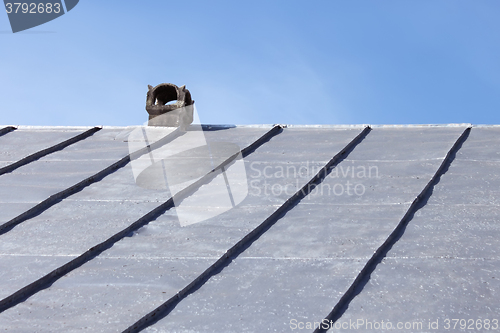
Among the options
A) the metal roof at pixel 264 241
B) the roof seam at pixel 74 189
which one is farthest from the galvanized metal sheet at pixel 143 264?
the roof seam at pixel 74 189

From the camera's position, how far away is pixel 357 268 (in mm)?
3502

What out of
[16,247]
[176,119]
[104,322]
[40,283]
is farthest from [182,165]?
[104,322]

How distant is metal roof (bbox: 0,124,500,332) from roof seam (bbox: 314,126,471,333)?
0.04 ft

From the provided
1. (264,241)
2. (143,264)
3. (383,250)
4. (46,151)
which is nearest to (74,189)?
(46,151)

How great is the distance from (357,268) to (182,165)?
3.00 m

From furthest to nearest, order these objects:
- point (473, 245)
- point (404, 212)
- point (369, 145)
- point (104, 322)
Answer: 1. point (369, 145)
2. point (404, 212)
3. point (473, 245)
4. point (104, 322)

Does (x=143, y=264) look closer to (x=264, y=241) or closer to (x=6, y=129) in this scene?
(x=264, y=241)

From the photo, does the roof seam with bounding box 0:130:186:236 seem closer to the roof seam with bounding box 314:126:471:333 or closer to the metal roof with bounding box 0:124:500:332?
the metal roof with bounding box 0:124:500:332

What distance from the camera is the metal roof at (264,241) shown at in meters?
Answer: 3.11

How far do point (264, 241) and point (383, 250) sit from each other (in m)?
0.91

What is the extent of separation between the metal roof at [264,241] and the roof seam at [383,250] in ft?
0.04

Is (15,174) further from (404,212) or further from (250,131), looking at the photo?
(404,212)

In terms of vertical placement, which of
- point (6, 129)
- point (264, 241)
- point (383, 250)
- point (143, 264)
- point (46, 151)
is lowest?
point (383, 250)

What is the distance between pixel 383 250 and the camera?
3797mm
